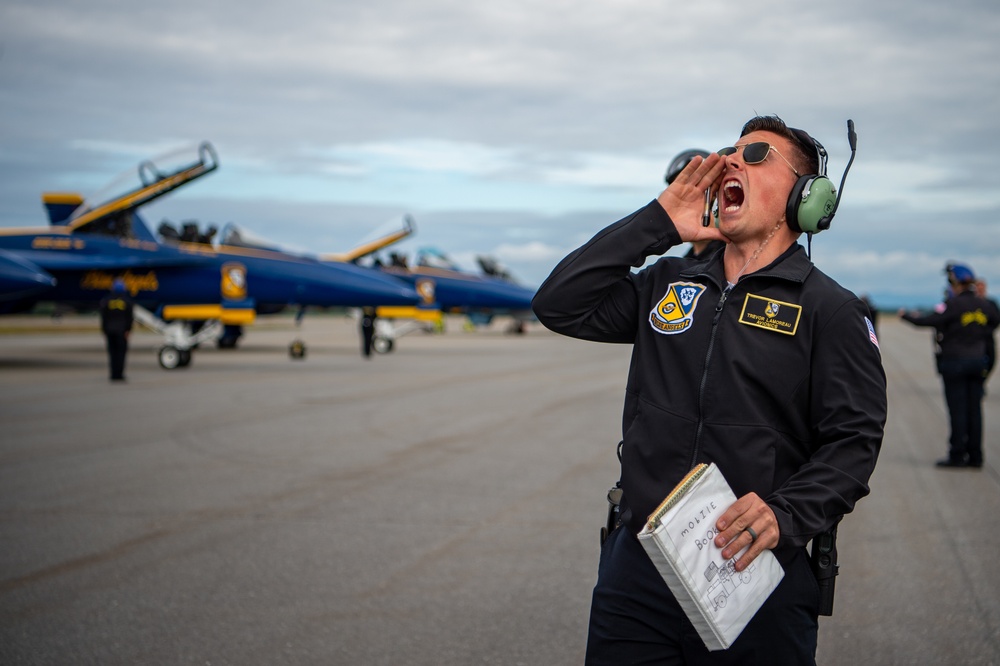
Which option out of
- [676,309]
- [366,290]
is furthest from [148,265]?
[676,309]

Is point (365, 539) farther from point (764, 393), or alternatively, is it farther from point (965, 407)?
point (965, 407)

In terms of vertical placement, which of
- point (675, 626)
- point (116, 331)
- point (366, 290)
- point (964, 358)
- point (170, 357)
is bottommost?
point (170, 357)

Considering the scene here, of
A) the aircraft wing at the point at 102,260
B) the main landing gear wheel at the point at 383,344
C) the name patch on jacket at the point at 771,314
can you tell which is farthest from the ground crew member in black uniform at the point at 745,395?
the main landing gear wheel at the point at 383,344

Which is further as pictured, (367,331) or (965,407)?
(367,331)

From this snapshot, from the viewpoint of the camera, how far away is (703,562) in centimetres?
198

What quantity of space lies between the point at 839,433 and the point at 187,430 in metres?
9.42

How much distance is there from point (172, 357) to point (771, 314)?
19262mm

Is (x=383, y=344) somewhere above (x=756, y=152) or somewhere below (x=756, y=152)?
below

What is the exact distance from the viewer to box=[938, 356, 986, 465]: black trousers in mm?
8523

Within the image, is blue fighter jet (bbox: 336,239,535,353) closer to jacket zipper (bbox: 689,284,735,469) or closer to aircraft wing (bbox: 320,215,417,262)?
aircraft wing (bbox: 320,215,417,262)

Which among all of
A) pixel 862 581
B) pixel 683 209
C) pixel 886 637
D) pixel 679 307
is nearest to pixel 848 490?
pixel 679 307

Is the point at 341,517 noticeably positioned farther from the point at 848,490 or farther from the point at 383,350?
the point at 383,350

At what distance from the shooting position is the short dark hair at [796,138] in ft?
7.57

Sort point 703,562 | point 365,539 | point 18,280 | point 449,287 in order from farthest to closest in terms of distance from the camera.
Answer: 1. point 449,287
2. point 18,280
3. point 365,539
4. point 703,562
